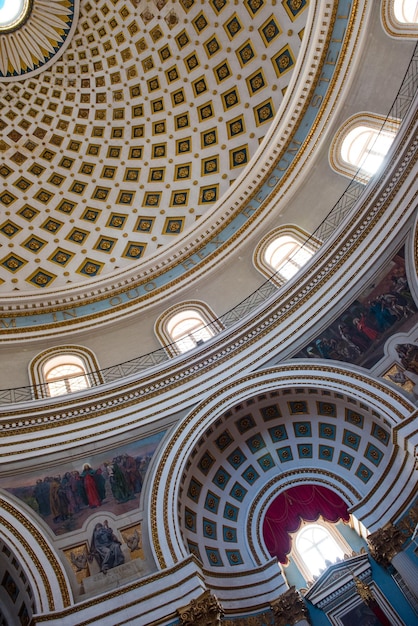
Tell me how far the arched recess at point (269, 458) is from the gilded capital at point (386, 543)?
0.30 m

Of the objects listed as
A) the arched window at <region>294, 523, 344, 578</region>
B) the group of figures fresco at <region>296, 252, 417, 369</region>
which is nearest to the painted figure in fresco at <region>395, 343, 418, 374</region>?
the group of figures fresco at <region>296, 252, 417, 369</region>

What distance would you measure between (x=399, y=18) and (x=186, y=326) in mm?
11073

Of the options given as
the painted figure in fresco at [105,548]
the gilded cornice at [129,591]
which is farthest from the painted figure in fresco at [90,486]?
the gilded cornice at [129,591]

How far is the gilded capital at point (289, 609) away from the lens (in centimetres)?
1212

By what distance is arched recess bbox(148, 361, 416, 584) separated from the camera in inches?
498

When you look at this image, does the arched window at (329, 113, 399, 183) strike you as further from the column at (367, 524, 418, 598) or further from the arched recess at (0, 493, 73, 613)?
the arched recess at (0, 493, 73, 613)

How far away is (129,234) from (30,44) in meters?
8.64

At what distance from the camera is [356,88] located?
17562mm

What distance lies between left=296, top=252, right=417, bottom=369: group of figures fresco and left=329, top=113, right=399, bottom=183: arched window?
160 inches

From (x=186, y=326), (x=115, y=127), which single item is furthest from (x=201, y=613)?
(x=115, y=127)

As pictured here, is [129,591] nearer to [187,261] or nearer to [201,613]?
[201,613]

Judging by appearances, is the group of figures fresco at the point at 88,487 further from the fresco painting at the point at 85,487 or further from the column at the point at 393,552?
the column at the point at 393,552

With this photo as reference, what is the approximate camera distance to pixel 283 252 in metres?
18.2

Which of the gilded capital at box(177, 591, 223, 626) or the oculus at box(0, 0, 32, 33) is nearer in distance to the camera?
the gilded capital at box(177, 591, 223, 626)
